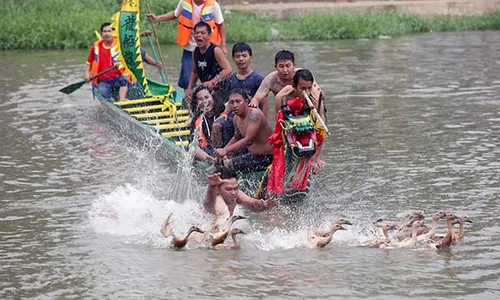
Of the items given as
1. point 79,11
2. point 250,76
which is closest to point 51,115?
point 250,76

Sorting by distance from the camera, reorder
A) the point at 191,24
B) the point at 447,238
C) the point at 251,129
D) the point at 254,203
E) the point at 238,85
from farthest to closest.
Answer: the point at 191,24 < the point at 238,85 < the point at 251,129 < the point at 254,203 < the point at 447,238

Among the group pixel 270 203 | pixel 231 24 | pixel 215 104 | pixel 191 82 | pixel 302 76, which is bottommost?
pixel 231 24

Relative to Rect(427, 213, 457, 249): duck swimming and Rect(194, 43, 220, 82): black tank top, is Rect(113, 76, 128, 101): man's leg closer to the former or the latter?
Rect(194, 43, 220, 82): black tank top

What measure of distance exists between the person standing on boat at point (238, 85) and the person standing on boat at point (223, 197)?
1269 mm

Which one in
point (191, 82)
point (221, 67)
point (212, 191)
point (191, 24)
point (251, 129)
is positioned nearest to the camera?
point (212, 191)

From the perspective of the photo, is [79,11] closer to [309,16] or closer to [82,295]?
[309,16]

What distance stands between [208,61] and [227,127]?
1.43m

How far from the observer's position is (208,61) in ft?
39.7

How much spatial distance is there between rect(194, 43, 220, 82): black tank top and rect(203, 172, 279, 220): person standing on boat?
105 inches

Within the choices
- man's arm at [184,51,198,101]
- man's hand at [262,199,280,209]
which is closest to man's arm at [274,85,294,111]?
man's hand at [262,199,280,209]

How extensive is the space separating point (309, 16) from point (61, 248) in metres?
20.3

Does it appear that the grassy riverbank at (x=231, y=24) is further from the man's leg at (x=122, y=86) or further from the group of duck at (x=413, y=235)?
the group of duck at (x=413, y=235)

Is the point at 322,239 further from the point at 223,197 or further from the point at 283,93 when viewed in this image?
the point at 283,93

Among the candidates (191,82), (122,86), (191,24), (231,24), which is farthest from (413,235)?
(231,24)
